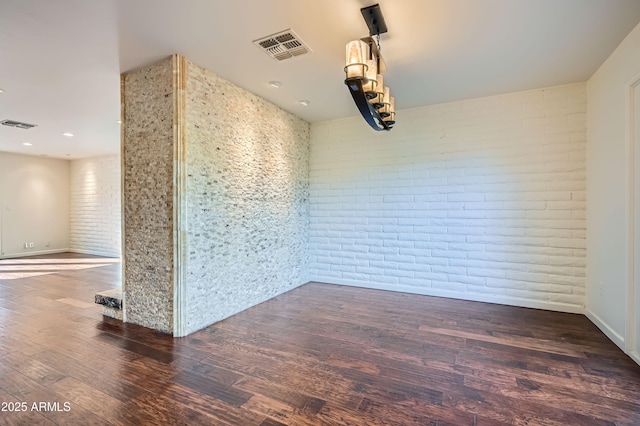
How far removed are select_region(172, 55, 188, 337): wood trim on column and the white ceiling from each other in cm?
26

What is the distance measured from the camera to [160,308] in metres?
2.95

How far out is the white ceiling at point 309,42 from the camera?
212 centimetres

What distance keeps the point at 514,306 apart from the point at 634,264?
1543 millimetres

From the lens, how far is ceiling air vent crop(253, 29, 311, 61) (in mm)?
2475

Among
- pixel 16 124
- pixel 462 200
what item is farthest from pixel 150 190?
pixel 16 124

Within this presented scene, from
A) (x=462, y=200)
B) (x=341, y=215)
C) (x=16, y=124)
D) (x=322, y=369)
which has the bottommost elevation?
(x=322, y=369)

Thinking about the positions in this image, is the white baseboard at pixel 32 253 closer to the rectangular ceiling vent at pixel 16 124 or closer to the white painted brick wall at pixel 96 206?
the white painted brick wall at pixel 96 206

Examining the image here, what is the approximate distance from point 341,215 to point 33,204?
8420 mm

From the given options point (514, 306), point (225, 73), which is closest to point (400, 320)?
point (514, 306)

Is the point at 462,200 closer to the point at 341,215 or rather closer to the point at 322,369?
the point at 341,215

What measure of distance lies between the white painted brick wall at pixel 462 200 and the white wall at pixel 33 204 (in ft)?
25.7

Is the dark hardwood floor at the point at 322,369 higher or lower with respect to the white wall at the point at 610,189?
lower

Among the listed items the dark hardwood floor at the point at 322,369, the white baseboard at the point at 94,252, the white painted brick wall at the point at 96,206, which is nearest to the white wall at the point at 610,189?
the dark hardwood floor at the point at 322,369

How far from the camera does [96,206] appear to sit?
26.2 ft
